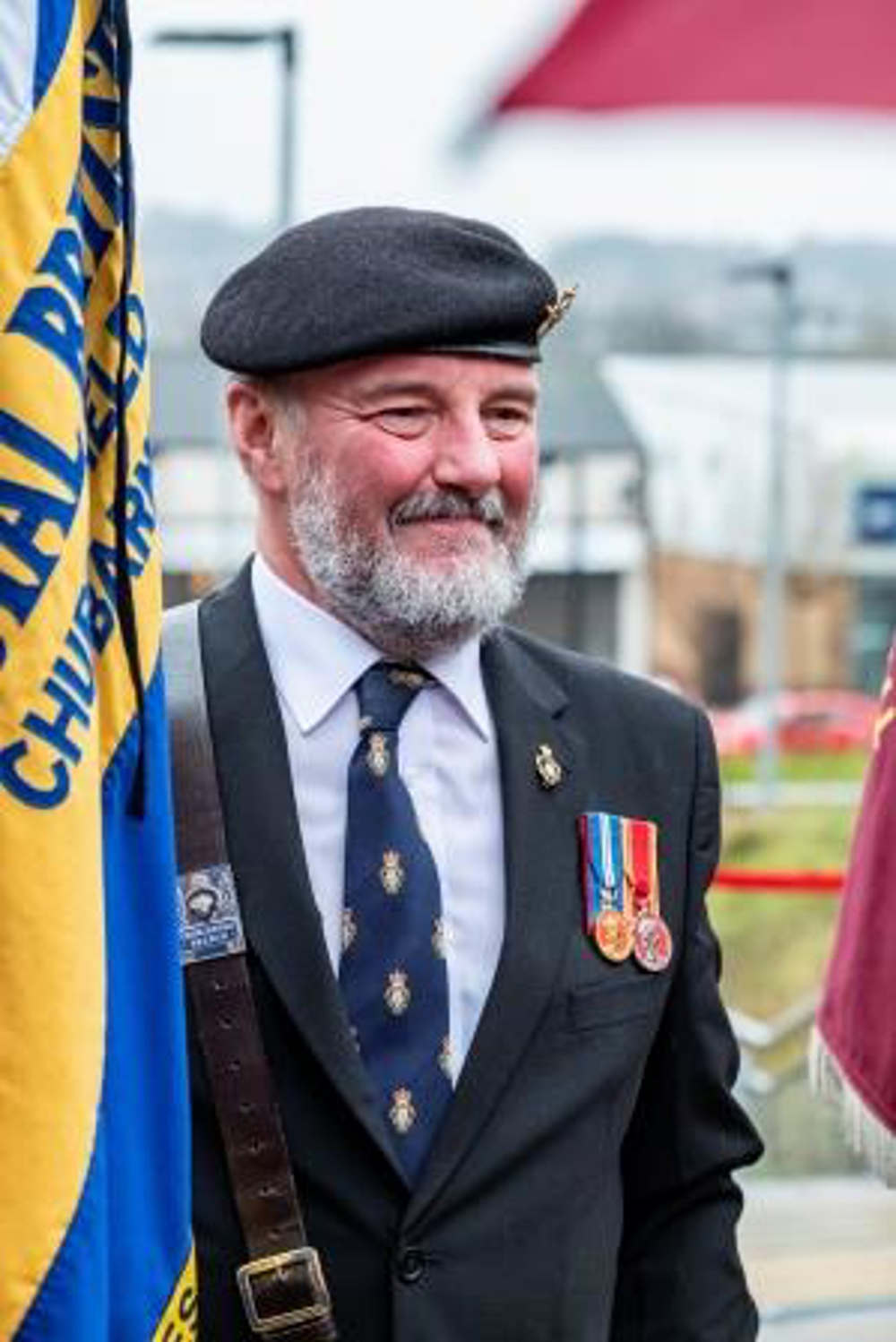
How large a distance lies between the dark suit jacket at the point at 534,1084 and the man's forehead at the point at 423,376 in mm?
265

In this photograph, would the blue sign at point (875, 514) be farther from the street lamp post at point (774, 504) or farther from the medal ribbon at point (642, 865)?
the medal ribbon at point (642, 865)

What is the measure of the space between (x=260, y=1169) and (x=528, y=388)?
32.3 inches

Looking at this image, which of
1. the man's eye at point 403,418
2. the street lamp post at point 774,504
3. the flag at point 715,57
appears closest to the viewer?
the man's eye at point 403,418

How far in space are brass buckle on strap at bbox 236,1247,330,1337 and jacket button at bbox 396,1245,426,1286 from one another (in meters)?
0.08

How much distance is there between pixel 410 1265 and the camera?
2463 mm

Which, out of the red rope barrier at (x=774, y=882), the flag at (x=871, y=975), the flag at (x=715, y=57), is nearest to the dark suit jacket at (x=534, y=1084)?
the flag at (x=871, y=975)

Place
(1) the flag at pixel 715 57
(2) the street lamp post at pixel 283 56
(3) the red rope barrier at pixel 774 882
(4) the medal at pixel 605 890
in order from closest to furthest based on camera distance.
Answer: (4) the medal at pixel 605 890
(1) the flag at pixel 715 57
(3) the red rope barrier at pixel 774 882
(2) the street lamp post at pixel 283 56

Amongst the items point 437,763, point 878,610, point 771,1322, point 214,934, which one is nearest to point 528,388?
point 437,763

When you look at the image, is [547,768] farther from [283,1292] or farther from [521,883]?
[283,1292]

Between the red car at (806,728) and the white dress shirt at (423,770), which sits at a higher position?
the white dress shirt at (423,770)

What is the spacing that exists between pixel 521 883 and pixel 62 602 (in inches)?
31.1

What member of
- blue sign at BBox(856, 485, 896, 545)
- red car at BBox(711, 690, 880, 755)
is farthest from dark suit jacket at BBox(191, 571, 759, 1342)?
red car at BBox(711, 690, 880, 755)

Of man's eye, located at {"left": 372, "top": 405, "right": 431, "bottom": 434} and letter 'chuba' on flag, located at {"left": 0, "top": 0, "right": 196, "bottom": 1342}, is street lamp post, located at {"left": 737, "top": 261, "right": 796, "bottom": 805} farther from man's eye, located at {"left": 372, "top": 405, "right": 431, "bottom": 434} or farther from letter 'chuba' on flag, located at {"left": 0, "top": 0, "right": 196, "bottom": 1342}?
letter 'chuba' on flag, located at {"left": 0, "top": 0, "right": 196, "bottom": 1342}

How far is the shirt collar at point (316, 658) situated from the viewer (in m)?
2.59
